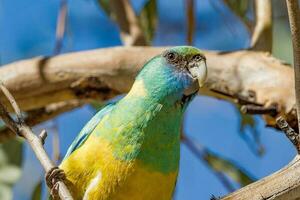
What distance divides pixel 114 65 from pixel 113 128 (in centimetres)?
38

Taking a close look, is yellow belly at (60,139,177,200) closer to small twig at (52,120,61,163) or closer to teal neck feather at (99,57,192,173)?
teal neck feather at (99,57,192,173)

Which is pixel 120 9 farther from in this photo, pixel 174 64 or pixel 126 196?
pixel 126 196

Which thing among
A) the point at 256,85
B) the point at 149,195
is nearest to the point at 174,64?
the point at 256,85

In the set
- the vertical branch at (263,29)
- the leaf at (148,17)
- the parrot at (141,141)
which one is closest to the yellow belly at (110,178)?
the parrot at (141,141)

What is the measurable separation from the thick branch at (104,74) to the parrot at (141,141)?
19cm

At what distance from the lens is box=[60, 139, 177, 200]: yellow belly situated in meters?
1.69

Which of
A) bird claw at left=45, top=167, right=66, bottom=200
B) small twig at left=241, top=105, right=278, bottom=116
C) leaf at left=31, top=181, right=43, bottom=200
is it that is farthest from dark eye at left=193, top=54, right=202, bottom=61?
leaf at left=31, top=181, right=43, bottom=200

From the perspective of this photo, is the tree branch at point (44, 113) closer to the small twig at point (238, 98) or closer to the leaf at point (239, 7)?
the small twig at point (238, 98)

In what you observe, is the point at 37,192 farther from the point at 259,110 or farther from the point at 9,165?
the point at 259,110

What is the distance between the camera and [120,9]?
2521mm

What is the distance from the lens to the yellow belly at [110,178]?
169cm

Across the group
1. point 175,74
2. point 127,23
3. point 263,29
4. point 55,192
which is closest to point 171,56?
point 175,74

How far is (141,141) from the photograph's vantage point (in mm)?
1733

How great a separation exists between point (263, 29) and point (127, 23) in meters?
0.53
